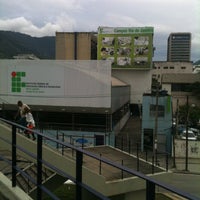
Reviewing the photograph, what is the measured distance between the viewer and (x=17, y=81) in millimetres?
44125

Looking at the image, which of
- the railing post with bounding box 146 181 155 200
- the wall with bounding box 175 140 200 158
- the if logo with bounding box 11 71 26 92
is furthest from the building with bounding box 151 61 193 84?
the railing post with bounding box 146 181 155 200

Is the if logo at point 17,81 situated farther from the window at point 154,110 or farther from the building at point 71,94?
the window at point 154,110

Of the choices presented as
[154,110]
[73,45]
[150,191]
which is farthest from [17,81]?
[150,191]

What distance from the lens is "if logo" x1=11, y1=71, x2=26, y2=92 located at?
144 feet

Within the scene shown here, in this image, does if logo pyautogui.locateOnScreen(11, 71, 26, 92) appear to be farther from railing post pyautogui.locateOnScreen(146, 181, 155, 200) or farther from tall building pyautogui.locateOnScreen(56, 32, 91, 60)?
railing post pyautogui.locateOnScreen(146, 181, 155, 200)

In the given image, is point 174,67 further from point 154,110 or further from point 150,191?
point 150,191

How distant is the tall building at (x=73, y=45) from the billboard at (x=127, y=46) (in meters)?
9.58

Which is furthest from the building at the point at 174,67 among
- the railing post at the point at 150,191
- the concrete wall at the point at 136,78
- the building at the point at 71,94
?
the railing post at the point at 150,191

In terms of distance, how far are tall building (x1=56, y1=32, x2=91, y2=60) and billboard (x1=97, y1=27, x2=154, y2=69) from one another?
9.58m

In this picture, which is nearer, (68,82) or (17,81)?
(68,82)

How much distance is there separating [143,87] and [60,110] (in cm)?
3166

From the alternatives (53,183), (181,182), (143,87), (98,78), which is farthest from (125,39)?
(53,183)

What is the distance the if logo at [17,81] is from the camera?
43938 mm

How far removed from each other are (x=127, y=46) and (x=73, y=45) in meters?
14.5
